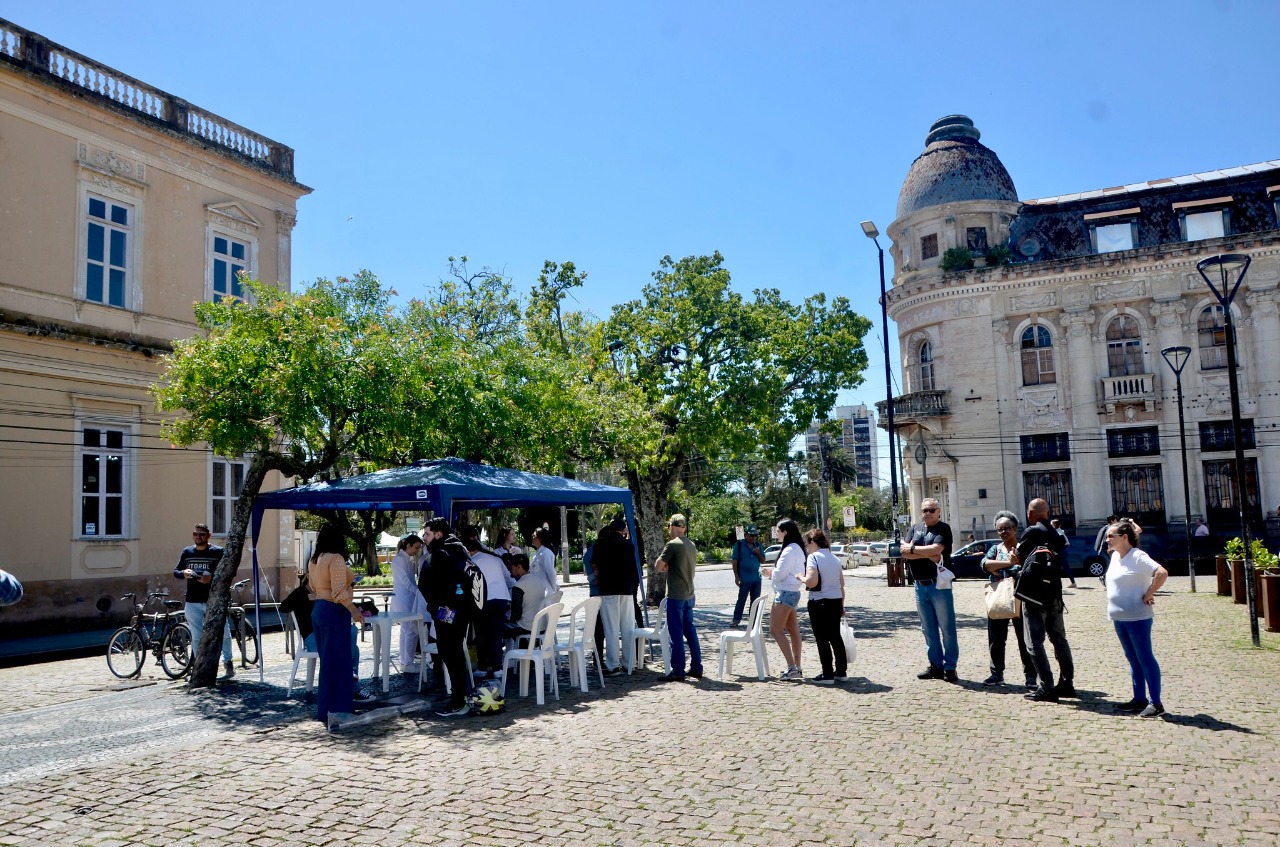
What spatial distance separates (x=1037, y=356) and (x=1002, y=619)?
29798 millimetres

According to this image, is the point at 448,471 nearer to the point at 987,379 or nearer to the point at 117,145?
the point at 117,145

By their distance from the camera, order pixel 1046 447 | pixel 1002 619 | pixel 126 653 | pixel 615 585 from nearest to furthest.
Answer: pixel 1002 619
pixel 615 585
pixel 126 653
pixel 1046 447

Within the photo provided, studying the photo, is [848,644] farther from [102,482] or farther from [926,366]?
[926,366]

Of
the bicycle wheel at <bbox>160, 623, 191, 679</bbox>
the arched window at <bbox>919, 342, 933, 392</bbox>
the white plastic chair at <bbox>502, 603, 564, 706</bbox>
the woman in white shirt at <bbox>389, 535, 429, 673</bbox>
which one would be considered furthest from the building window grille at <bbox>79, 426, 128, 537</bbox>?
the arched window at <bbox>919, 342, 933, 392</bbox>

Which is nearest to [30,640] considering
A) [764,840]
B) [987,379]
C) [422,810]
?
[422,810]

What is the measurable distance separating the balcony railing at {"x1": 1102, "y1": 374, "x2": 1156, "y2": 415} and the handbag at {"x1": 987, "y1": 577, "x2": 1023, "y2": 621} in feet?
96.3

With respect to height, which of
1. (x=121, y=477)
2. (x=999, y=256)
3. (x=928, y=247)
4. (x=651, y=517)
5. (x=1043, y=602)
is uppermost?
(x=928, y=247)

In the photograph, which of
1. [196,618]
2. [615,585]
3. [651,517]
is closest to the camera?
[615,585]

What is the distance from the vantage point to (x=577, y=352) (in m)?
23.5

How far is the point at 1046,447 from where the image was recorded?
120 feet

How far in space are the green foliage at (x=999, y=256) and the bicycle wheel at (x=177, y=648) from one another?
32405 millimetres

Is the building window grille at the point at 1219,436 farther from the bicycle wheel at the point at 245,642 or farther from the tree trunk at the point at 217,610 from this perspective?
the tree trunk at the point at 217,610

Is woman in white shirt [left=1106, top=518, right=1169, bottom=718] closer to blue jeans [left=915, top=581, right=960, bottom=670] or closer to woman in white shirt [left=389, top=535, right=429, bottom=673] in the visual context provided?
blue jeans [left=915, top=581, right=960, bottom=670]

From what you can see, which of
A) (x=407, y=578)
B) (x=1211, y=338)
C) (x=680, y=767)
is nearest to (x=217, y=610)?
(x=407, y=578)
